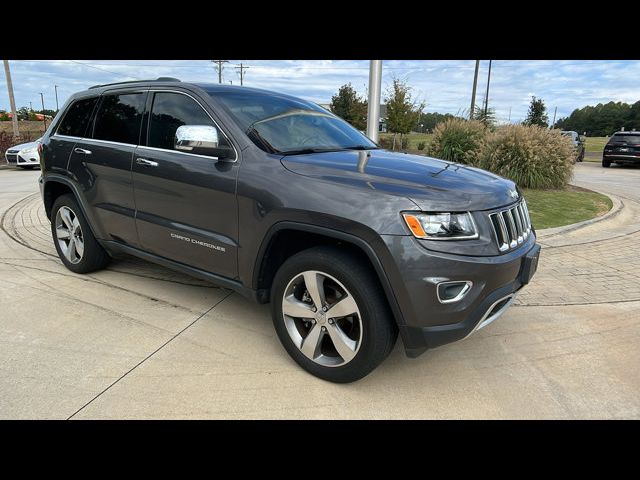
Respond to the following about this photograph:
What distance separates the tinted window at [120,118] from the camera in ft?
12.7

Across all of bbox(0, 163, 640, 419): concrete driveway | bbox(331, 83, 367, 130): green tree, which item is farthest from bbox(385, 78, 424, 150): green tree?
bbox(0, 163, 640, 419): concrete driveway

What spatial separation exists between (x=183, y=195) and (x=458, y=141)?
10.2m

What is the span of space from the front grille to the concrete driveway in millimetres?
941

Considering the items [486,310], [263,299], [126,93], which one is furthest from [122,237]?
[486,310]

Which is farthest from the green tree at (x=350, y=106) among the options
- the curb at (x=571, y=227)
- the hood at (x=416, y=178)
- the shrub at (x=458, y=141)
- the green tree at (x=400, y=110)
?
the hood at (x=416, y=178)

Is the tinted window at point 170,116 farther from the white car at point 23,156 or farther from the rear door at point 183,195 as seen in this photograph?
the white car at point 23,156

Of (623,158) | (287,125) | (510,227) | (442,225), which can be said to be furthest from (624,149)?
(442,225)

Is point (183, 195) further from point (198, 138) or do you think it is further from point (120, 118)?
point (120, 118)

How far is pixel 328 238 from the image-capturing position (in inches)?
112

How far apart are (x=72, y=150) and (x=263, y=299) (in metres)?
2.69

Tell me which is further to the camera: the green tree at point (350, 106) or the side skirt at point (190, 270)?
the green tree at point (350, 106)

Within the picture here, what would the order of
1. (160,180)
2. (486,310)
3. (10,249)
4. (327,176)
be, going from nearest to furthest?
(486,310)
(327,176)
(160,180)
(10,249)

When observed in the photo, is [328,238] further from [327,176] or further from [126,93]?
[126,93]

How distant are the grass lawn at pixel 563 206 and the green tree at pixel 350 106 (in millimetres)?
21328
